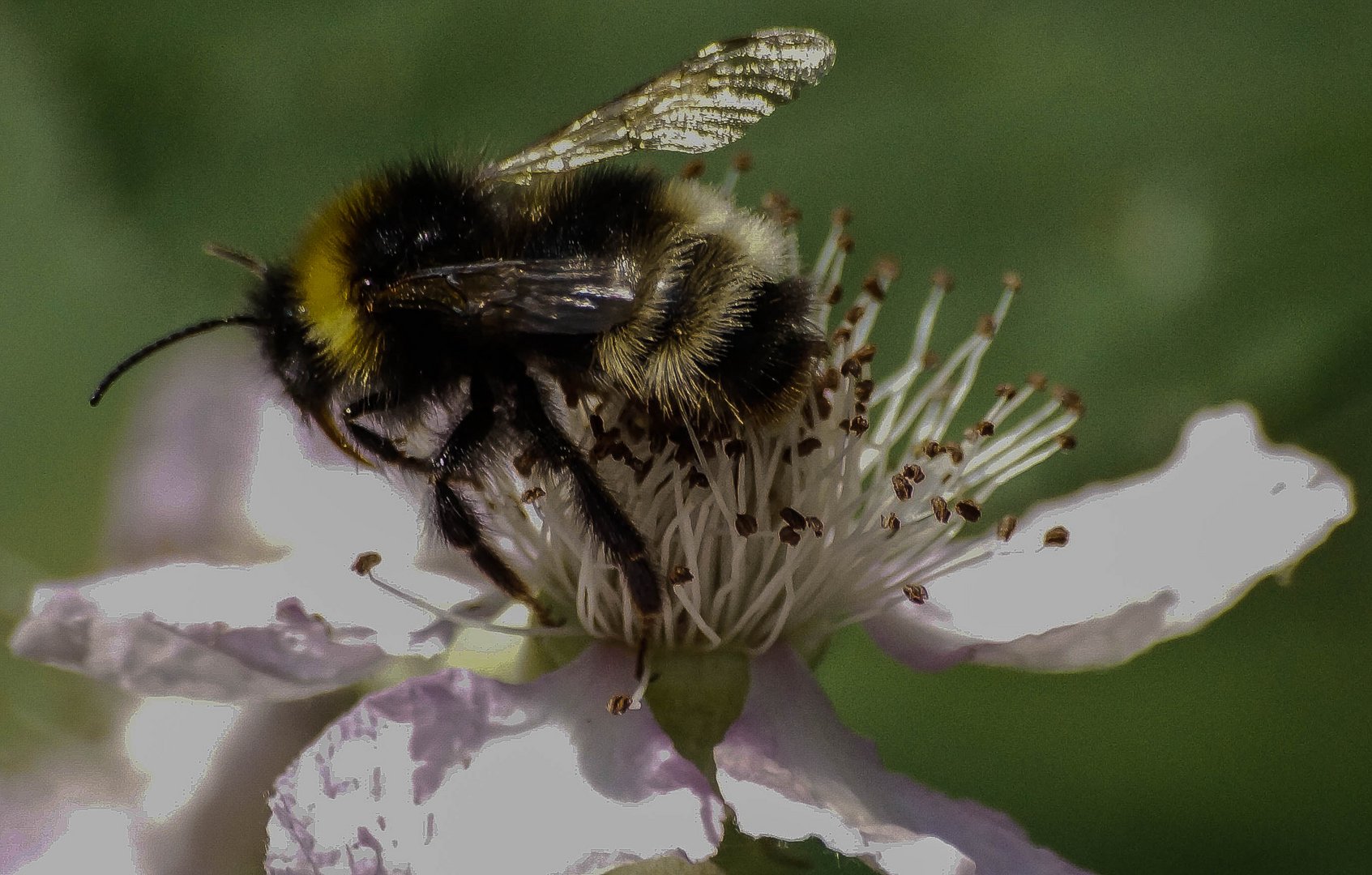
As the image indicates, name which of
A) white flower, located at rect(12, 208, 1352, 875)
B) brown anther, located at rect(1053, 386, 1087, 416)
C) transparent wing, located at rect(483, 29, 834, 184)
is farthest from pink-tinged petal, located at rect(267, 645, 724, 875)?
brown anther, located at rect(1053, 386, 1087, 416)

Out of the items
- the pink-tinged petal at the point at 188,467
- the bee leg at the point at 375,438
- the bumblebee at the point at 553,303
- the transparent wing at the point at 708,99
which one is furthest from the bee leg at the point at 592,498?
the pink-tinged petal at the point at 188,467

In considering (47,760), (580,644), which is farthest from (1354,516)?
(47,760)

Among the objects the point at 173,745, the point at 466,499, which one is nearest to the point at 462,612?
the point at 466,499

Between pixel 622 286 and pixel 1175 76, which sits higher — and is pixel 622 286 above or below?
below

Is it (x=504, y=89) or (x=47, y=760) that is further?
(x=504, y=89)

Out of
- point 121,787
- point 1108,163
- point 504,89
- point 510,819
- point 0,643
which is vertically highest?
point 1108,163

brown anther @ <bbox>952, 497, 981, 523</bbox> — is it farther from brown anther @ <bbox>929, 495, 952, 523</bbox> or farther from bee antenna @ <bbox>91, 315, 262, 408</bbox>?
bee antenna @ <bbox>91, 315, 262, 408</bbox>

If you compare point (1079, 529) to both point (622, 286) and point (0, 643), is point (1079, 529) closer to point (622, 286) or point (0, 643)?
point (622, 286)
